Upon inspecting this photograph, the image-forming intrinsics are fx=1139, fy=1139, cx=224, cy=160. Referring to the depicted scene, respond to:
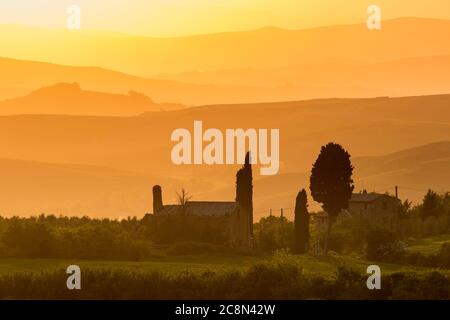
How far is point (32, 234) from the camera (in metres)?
92.6

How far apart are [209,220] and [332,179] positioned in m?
13.4

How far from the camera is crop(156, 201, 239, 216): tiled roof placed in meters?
108

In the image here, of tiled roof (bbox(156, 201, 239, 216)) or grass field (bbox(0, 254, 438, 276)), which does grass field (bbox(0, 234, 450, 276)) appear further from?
tiled roof (bbox(156, 201, 239, 216))

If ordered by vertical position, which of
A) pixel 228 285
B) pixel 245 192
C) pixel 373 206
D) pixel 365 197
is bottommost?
pixel 228 285

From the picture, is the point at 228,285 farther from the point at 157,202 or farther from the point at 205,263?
the point at 157,202

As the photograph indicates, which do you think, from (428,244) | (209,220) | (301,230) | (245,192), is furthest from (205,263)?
(428,244)

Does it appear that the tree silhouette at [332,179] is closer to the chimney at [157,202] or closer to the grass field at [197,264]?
the grass field at [197,264]

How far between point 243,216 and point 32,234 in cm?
2430

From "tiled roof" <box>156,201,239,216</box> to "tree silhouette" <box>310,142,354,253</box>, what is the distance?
439 inches

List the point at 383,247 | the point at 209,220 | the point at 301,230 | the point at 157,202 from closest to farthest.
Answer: the point at 383,247 < the point at 301,230 < the point at 209,220 < the point at 157,202

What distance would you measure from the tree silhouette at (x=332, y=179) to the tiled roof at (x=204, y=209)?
11162 mm

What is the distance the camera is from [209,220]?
106688mm
